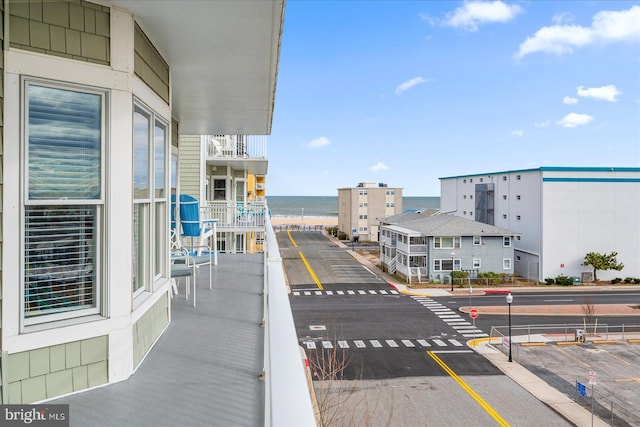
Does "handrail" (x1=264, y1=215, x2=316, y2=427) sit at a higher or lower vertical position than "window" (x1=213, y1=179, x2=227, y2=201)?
lower

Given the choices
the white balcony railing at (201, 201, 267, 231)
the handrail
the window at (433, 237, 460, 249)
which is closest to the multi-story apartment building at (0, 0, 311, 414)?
the handrail

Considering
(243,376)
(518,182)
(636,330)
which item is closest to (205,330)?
(243,376)

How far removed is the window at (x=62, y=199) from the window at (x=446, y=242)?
3370 cm

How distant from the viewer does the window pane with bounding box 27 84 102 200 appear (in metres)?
3.32

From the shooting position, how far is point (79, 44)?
137 inches

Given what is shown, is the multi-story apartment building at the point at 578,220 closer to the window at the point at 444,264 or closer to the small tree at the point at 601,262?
the small tree at the point at 601,262

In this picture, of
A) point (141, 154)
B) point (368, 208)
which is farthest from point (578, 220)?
point (141, 154)

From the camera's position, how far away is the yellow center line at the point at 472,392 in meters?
13.2

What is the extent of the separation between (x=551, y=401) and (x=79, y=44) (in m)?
16.4

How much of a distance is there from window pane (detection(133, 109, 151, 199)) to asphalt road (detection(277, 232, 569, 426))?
8.24m

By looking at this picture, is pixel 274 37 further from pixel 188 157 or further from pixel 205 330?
pixel 188 157

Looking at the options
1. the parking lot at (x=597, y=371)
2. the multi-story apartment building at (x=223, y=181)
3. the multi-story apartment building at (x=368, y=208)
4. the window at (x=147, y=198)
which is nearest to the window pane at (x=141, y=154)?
the window at (x=147, y=198)

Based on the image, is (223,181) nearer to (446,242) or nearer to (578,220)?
(446,242)

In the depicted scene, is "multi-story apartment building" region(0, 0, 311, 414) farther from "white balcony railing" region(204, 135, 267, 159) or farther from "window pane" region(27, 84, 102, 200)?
"white balcony railing" region(204, 135, 267, 159)
